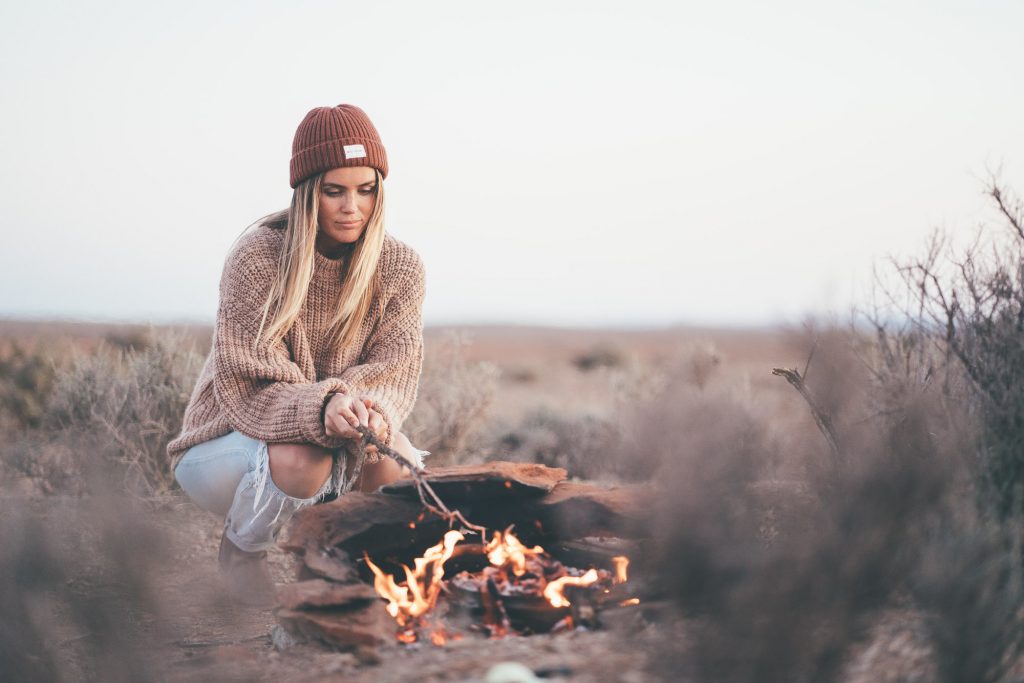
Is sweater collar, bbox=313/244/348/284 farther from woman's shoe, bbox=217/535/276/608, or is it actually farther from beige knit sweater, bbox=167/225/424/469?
woman's shoe, bbox=217/535/276/608

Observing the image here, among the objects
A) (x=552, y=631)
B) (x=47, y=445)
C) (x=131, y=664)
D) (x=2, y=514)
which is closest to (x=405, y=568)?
(x=552, y=631)

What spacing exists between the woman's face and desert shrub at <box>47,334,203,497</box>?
2765 mm

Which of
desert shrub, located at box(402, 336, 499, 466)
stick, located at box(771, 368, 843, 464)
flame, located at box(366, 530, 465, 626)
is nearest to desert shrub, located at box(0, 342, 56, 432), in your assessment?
desert shrub, located at box(402, 336, 499, 466)

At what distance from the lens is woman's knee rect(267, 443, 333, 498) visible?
3457mm

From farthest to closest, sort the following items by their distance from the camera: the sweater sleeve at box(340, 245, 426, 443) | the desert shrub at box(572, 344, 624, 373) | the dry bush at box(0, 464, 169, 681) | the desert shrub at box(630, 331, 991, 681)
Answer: the desert shrub at box(572, 344, 624, 373)
the sweater sleeve at box(340, 245, 426, 443)
the dry bush at box(0, 464, 169, 681)
the desert shrub at box(630, 331, 991, 681)

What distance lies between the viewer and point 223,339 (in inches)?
140

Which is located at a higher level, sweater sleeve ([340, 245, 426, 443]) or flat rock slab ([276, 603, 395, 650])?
sweater sleeve ([340, 245, 426, 443])

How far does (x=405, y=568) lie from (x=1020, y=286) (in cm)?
254

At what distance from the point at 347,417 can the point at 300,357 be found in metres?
0.54

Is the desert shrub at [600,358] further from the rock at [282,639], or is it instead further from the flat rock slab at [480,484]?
the rock at [282,639]

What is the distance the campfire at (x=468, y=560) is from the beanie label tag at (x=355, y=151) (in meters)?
1.26

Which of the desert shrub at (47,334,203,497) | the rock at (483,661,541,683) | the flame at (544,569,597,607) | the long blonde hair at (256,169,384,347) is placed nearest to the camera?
the rock at (483,661,541,683)

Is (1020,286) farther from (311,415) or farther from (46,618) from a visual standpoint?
(46,618)

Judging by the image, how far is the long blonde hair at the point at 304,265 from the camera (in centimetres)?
356
